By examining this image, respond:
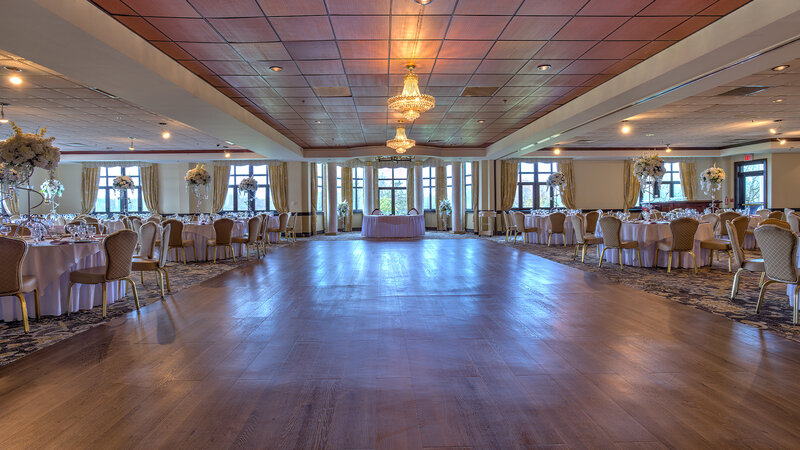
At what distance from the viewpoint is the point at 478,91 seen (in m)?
7.87

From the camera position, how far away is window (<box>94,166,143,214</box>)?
17.3m

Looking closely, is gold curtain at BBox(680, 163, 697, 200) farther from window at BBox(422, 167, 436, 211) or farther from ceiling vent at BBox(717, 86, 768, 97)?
window at BBox(422, 167, 436, 211)

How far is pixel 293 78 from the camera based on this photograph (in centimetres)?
695

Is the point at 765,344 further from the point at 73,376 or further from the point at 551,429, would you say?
the point at 73,376

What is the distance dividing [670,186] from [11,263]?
1997 centimetres

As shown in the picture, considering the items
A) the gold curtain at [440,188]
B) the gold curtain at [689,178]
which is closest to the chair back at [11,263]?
the gold curtain at [440,188]

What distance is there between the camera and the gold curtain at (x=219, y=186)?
16953 mm

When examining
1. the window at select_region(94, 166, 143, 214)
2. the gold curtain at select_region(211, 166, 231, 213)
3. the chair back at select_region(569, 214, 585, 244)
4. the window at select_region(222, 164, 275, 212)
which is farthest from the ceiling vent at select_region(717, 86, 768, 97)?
the window at select_region(94, 166, 143, 214)

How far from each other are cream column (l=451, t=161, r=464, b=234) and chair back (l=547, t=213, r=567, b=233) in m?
5.54

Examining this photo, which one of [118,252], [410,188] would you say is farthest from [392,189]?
[118,252]

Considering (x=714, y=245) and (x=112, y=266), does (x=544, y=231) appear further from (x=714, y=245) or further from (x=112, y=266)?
(x=112, y=266)

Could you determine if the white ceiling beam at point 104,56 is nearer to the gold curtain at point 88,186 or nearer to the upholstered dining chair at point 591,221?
the upholstered dining chair at point 591,221

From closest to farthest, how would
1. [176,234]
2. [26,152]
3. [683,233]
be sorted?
1. [26,152]
2. [683,233]
3. [176,234]

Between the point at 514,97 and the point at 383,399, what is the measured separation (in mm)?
7198
